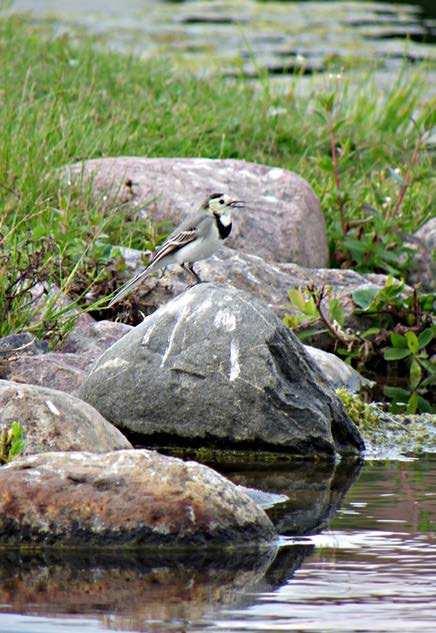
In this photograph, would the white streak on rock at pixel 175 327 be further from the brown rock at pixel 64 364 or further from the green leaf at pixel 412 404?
the green leaf at pixel 412 404

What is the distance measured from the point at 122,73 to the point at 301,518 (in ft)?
29.0

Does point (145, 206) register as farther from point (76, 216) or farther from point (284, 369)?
point (284, 369)

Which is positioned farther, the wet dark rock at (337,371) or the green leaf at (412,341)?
the green leaf at (412,341)

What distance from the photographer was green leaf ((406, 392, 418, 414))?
8906 millimetres

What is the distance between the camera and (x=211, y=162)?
11453mm

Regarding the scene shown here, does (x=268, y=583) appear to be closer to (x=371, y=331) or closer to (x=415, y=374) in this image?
(x=415, y=374)

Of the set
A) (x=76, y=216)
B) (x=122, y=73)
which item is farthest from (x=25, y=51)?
(x=76, y=216)

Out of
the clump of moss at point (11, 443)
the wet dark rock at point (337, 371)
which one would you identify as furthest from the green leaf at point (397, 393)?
the clump of moss at point (11, 443)

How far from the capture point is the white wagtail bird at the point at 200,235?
27.9ft

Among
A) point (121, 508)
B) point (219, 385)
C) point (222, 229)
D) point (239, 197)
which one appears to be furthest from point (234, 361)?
point (239, 197)

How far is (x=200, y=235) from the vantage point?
27.9 feet

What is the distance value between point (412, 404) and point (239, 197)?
2.54 metres

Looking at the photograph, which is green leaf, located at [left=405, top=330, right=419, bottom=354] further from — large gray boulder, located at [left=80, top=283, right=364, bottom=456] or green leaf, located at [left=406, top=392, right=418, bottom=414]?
large gray boulder, located at [left=80, top=283, right=364, bottom=456]

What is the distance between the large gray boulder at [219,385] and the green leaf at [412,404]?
136cm
